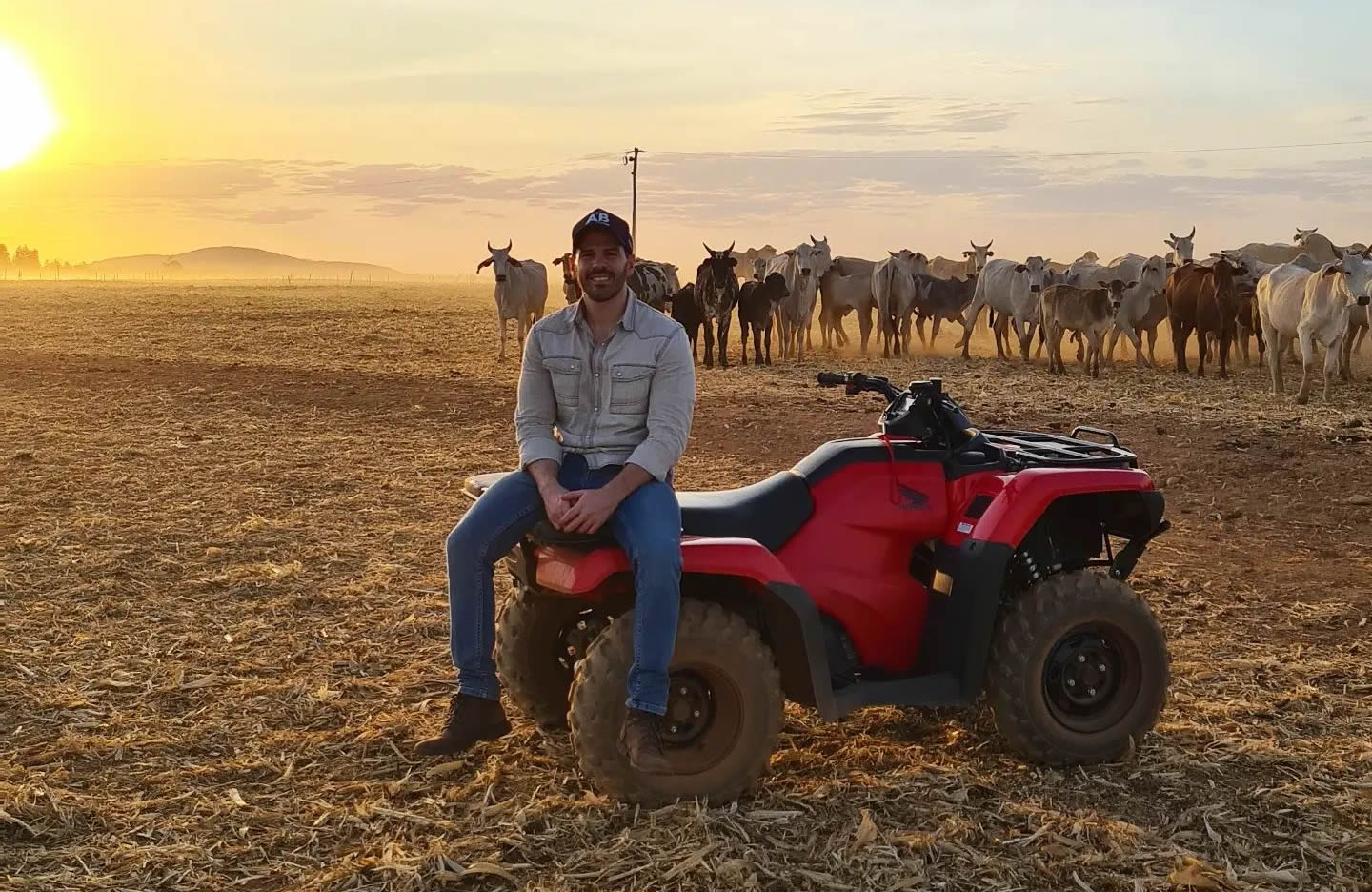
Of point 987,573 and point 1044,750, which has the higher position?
point 987,573

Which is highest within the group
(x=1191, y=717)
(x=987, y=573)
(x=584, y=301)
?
(x=584, y=301)

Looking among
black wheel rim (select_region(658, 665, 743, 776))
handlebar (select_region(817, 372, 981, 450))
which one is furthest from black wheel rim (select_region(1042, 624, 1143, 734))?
black wheel rim (select_region(658, 665, 743, 776))

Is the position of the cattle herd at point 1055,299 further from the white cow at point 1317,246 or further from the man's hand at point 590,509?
the man's hand at point 590,509

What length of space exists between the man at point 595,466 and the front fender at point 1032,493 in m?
1.21

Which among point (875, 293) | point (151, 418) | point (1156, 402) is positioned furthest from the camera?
point (875, 293)

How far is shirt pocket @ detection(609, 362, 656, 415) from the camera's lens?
171 inches

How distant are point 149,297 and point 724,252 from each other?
28.1 m

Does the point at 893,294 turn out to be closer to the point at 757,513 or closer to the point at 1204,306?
the point at 1204,306

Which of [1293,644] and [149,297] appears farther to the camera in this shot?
[149,297]

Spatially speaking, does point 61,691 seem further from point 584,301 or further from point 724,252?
→ point 724,252

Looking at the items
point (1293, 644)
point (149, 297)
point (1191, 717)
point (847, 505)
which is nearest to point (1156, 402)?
point (1293, 644)

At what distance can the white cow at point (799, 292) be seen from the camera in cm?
2673

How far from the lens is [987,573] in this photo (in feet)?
14.3

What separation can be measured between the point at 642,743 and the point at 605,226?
6.06 feet
